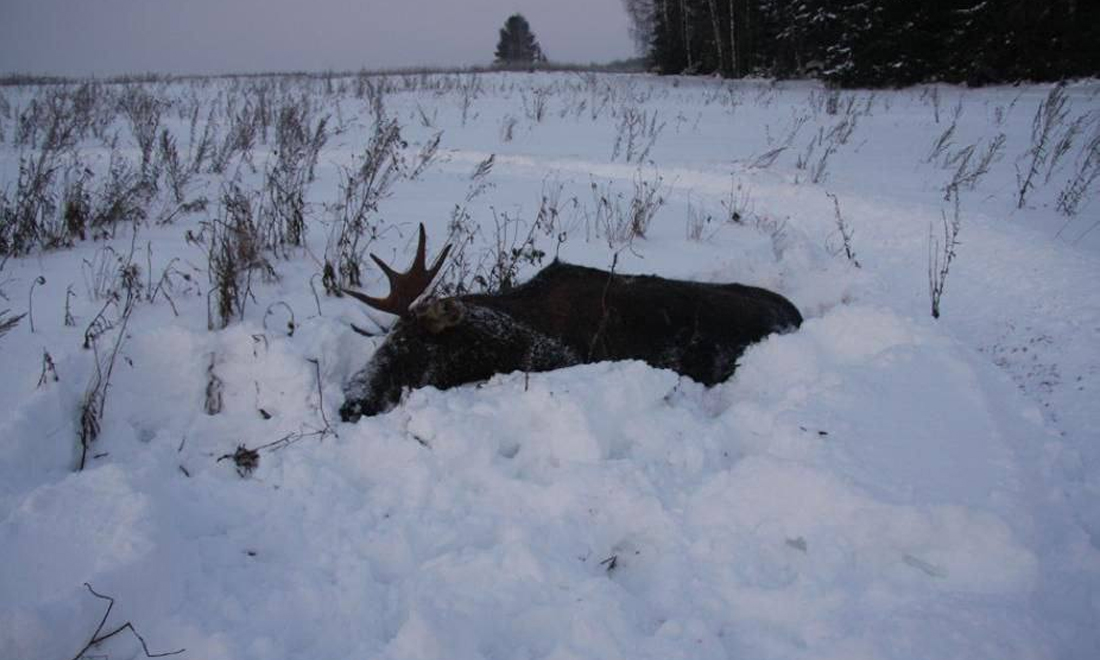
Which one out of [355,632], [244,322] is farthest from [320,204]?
[355,632]

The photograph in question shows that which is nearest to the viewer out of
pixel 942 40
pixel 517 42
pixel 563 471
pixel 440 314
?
pixel 563 471

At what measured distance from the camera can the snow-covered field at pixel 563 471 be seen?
1.59 meters

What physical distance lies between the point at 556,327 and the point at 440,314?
2.03 feet

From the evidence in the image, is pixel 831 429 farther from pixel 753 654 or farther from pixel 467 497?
pixel 467 497

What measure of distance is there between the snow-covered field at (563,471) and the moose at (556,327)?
186 millimetres

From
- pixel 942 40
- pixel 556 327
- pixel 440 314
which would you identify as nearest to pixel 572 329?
pixel 556 327

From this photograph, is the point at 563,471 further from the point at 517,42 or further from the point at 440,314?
the point at 517,42

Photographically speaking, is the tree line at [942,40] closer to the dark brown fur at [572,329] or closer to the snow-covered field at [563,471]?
the snow-covered field at [563,471]

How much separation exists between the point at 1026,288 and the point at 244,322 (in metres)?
4.23

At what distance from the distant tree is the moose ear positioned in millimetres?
45156

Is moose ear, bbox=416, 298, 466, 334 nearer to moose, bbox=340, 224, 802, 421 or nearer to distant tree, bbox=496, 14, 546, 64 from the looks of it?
moose, bbox=340, 224, 802, 421

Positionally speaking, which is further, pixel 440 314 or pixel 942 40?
pixel 942 40

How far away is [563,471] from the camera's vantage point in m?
2.17

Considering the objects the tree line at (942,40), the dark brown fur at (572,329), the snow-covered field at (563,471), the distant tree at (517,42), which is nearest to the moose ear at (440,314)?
the dark brown fur at (572,329)
